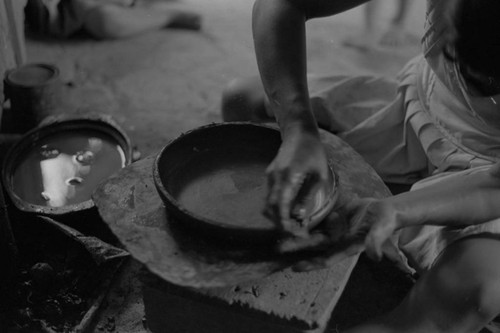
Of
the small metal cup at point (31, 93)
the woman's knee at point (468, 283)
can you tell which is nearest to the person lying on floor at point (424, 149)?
the woman's knee at point (468, 283)

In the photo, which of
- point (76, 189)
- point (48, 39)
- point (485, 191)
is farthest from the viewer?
point (48, 39)

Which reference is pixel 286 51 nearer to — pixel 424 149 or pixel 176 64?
pixel 424 149

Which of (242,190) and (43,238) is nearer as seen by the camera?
(242,190)

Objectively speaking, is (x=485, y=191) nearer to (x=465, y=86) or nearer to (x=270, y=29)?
(x=465, y=86)

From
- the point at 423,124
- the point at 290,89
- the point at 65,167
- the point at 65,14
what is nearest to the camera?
the point at 290,89

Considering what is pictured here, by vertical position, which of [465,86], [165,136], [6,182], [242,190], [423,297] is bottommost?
[165,136]

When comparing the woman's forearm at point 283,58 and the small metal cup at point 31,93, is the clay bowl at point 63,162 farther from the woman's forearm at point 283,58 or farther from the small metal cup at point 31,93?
the woman's forearm at point 283,58

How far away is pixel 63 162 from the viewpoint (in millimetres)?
2834

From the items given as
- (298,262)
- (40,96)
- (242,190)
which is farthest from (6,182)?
(298,262)

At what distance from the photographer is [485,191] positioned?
1.88 metres

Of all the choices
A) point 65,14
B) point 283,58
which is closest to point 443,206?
point 283,58

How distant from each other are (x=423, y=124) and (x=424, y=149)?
4.1 inches

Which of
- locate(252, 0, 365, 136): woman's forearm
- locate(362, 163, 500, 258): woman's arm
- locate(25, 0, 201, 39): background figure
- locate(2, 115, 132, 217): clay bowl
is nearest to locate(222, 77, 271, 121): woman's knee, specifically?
locate(252, 0, 365, 136): woman's forearm

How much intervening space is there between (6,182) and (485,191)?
198 centimetres
